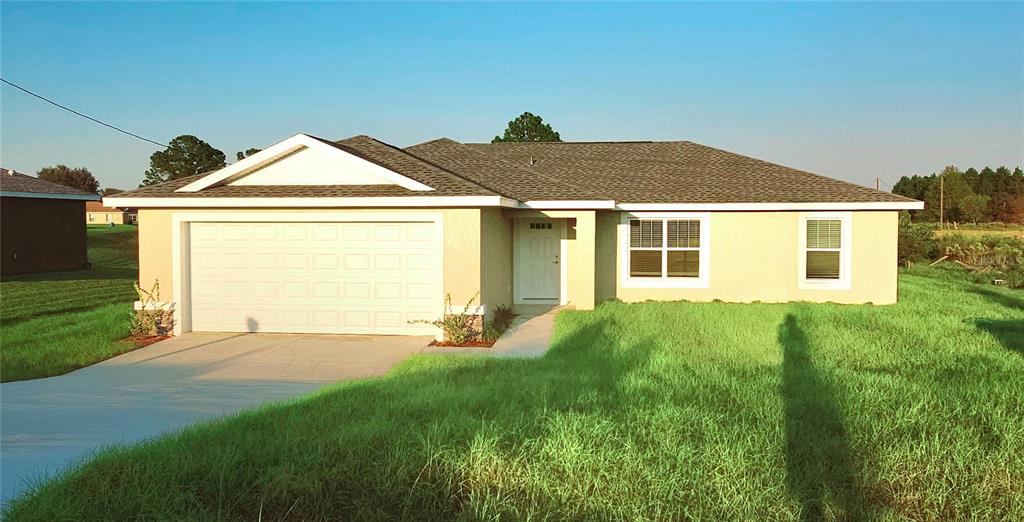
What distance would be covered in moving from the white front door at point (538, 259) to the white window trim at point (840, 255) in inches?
223

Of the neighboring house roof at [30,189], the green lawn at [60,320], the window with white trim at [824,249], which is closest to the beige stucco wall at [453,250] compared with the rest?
the green lawn at [60,320]

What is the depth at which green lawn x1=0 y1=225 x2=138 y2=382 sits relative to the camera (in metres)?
10.6

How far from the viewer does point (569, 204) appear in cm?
1549

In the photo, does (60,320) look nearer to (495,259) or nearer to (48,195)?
(495,259)

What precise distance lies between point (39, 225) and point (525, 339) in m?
20.7

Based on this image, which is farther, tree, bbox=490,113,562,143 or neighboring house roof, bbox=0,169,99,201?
tree, bbox=490,113,562,143

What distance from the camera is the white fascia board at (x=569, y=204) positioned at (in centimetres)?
1535

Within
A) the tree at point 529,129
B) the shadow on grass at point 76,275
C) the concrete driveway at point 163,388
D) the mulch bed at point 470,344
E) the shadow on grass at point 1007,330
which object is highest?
the tree at point 529,129

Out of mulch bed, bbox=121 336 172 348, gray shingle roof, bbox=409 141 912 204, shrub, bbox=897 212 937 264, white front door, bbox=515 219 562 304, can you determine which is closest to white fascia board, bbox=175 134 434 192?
mulch bed, bbox=121 336 172 348

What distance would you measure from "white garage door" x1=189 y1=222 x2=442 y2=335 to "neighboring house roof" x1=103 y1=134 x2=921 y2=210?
2.39 feet

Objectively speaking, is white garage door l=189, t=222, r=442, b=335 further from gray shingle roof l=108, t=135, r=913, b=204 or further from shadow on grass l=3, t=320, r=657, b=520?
shadow on grass l=3, t=320, r=657, b=520

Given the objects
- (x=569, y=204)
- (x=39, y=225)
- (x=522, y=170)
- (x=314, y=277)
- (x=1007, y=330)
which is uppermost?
(x=522, y=170)

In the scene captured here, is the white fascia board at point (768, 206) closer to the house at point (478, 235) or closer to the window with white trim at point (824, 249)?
the house at point (478, 235)

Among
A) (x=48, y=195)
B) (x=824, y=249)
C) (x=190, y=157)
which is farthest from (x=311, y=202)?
(x=190, y=157)
